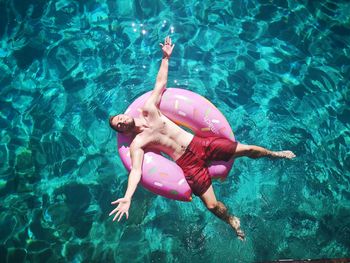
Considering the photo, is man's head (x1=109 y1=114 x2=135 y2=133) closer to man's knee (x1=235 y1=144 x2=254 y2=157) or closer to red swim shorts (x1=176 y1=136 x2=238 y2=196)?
red swim shorts (x1=176 y1=136 x2=238 y2=196)

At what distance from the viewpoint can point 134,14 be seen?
21.8 feet

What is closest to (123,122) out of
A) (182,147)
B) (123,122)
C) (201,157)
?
(123,122)

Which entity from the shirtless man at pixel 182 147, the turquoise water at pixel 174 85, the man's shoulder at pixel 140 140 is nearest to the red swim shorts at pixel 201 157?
the shirtless man at pixel 182 147

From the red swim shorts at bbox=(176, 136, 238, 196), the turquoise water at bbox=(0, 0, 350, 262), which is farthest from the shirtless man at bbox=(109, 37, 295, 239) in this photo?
the turquoise water at bbox=(0, 0, 350, 262)

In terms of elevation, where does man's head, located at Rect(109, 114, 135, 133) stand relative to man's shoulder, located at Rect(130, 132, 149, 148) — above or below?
above

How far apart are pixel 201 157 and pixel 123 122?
101cm

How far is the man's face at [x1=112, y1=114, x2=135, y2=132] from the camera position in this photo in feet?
14.6

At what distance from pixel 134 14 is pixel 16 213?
3.71 m

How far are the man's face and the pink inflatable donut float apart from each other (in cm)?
23

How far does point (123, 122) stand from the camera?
4.44m

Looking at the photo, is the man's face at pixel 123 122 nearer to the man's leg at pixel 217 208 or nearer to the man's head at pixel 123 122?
the man's head at pixel 123 122

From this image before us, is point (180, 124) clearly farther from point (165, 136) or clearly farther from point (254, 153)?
point (254, 153)

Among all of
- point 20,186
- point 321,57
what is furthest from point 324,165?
point 20,186

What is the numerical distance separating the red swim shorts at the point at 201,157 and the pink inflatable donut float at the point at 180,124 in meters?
0.07
